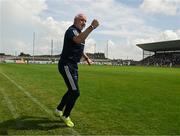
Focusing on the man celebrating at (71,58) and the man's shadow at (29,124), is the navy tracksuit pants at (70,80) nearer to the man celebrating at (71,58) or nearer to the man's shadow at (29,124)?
the man celebrating at (71,58)

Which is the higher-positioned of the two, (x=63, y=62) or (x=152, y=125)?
(x=63, y=62)

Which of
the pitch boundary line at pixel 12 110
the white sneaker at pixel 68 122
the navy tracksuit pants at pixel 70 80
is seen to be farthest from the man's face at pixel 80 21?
the pitch boundary line at pixel 12 110

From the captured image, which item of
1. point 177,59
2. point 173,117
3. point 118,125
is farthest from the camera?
point 177,59

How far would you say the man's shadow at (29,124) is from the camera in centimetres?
769

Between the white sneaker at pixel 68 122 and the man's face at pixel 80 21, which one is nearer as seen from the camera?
the white sneaker at pixel 68 122

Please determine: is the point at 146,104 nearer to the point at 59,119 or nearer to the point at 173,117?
the point at 173,117

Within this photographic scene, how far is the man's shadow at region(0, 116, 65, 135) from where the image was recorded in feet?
25.2

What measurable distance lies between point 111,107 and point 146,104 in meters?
1.44

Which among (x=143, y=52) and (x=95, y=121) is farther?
(x=143, y=52)

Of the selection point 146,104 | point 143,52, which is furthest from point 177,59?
point 146,104

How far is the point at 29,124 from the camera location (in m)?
8.10

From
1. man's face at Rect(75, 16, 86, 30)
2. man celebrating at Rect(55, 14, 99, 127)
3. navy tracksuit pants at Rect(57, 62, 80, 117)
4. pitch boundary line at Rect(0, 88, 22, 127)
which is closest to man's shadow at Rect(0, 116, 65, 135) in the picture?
pitch boundary line at Rect(0, 88, 22, 127)

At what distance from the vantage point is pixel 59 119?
28.8 ft

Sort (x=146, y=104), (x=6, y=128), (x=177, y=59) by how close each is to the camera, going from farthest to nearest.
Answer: (x=177, y=59) → (x=146, y=104) → (x=6, y=128)
